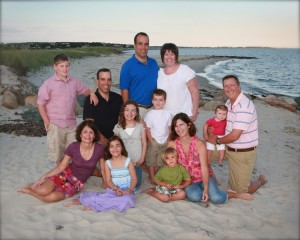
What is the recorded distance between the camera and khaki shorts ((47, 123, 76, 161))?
5.36 metres

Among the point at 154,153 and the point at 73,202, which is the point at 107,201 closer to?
the point at 73,202

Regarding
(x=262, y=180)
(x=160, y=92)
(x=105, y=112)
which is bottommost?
(x=262, y=180)

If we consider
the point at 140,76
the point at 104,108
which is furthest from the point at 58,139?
the point at 140,76

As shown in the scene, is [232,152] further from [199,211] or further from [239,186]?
[199,211]

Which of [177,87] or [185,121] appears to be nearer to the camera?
[185,121]

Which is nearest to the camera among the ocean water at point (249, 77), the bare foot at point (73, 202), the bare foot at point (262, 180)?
the bare foot at point (73, 202)

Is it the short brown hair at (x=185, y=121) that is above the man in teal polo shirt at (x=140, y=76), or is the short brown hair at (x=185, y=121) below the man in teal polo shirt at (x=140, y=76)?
below

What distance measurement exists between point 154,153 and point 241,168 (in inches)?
56.1

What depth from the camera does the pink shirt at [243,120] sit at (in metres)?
4.89

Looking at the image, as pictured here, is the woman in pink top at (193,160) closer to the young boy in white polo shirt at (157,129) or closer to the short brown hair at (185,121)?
the short brown hair at (185,121)

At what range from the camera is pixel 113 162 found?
498 centimetres

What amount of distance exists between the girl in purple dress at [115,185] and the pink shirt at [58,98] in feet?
3.19

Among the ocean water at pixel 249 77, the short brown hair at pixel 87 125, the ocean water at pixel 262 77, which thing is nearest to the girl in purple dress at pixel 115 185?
the short brown hair at pixel 87 125

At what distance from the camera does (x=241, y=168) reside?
521 cm
